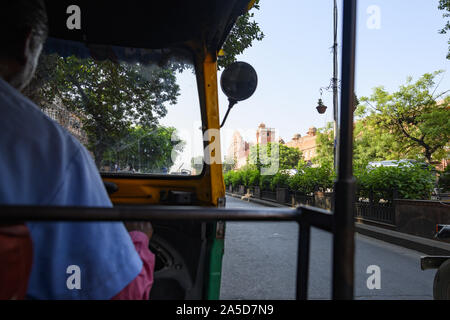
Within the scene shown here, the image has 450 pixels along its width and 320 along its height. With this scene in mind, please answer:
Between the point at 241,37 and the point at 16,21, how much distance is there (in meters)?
9.17

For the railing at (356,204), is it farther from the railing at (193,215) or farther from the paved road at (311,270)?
the railing at (193,215)

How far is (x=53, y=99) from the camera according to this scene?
2.28 meters

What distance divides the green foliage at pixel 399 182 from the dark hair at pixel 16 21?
9.47 m

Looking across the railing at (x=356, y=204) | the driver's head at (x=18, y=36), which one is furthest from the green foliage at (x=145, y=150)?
the railing at (x=356, y=204)

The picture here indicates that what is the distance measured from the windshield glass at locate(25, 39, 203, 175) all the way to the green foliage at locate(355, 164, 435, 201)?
816 centimetres

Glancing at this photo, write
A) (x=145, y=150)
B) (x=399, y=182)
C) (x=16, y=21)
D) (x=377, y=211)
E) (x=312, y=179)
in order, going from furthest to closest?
(x=312, y=179) < (x=377, y=211) < (x=399, y=182) < (x=145, y=150) < (x=16, y=21)

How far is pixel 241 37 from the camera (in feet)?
31.6

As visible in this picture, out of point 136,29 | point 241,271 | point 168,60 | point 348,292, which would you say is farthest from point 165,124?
point 241,271

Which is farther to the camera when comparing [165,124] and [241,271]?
[241,271]

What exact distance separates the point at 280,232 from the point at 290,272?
14.3ft

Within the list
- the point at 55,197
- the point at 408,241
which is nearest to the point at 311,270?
the point at 408,241

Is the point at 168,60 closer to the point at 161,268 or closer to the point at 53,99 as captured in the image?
the point at 53,99

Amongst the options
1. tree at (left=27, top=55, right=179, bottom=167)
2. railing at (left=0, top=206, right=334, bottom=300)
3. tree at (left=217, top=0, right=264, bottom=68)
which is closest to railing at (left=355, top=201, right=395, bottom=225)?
tree at (left=217, top=0, right=264, bottom=68)

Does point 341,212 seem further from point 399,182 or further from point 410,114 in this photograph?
point 410,114
